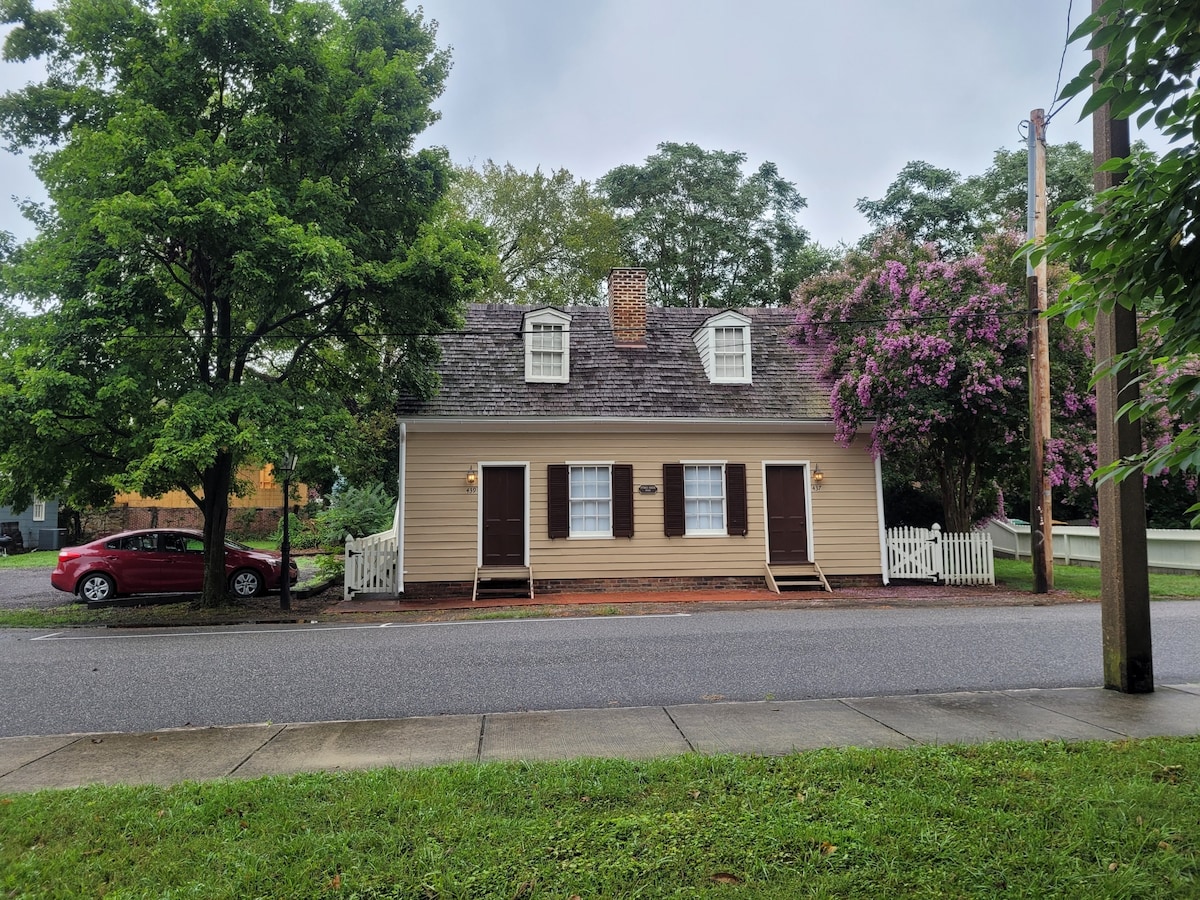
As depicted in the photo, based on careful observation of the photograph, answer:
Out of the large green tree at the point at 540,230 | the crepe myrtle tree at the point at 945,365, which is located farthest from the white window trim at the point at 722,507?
the large green tree at the point at 540,230

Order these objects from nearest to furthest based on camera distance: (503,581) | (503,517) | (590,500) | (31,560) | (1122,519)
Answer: (1122,519) < (503,581) < (503,517) < (590,500) < (31,560)

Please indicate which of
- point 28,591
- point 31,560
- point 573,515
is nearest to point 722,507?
point 573,515

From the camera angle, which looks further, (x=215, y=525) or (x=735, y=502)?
(x=735, y=502)

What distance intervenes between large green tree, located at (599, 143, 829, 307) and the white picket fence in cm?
2013

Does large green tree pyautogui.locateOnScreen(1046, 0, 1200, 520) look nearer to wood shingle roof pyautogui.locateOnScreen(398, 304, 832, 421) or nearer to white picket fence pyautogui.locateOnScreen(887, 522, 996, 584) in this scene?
wood shingle roof pyautogui.locateOnScreen(398, 304, 832, 421)

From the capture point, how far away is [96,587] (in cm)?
1448

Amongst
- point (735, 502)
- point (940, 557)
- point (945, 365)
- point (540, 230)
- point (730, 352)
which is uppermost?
point (540, 230)

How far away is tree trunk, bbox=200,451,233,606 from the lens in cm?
1366

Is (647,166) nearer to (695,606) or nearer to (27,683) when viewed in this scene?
(695,606)

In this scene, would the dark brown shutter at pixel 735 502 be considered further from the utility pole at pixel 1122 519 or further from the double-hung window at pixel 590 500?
the utility pole at pixel 1122 519

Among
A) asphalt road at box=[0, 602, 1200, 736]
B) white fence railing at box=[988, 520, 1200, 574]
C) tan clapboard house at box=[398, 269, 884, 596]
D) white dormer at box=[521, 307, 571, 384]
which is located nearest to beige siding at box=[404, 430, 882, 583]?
tan clapboard house at box=[398, 269, 884, 596]

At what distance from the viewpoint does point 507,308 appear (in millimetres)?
18547

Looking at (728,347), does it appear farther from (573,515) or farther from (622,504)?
(573,515)

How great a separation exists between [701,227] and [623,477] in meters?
22.3
